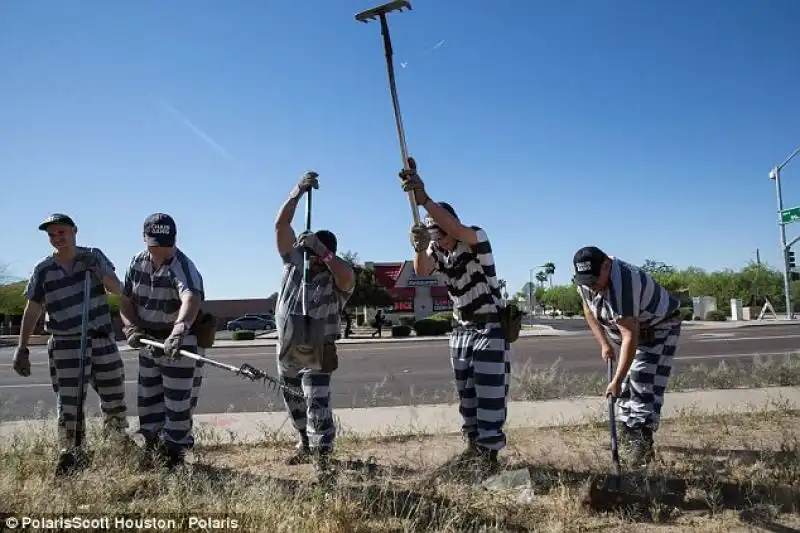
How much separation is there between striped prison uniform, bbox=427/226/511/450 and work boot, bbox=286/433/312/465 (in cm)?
121

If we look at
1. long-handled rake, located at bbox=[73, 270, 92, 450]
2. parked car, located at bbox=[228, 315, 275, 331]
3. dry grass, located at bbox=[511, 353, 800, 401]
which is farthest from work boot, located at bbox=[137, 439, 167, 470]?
parked car, located at bbox=[228, 315, 275, 331]

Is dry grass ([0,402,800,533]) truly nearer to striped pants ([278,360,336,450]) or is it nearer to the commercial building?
striped pants ([278,360,336,450])

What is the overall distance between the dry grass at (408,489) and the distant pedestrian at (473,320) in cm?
Answer: 40

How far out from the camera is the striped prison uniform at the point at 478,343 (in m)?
3.86

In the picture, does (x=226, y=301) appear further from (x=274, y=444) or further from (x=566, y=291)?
(x=274, y=444)

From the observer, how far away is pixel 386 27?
4.36 meters

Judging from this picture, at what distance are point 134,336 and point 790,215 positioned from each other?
3419 cm

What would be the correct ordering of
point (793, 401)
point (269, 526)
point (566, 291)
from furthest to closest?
point (566, 291) → point (793, 401) → point (269, 526)

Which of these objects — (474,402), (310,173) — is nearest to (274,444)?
(474,402)

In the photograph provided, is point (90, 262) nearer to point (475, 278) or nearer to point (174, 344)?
point (174, 344)

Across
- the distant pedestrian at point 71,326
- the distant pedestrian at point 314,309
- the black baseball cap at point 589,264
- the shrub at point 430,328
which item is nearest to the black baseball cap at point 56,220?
the distant pedestrian at point 71,326

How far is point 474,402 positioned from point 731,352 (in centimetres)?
1214

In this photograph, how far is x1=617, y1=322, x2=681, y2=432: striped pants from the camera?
430 cm

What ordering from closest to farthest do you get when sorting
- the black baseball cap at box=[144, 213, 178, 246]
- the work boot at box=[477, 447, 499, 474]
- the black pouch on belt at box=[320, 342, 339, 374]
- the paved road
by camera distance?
the black pouch on belt at box=[320, 342, 339, 374]
the work boot at box=[477, 447, 499, 474]
the black baseball cap at box=[144, 213, 178, 246]
the paved road
